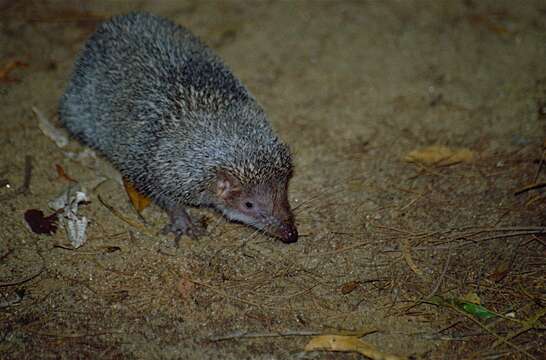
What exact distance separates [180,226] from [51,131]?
2.26 m

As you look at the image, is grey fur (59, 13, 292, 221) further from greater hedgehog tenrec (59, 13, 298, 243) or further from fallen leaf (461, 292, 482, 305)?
fallen leaf (461, 292, 482, 305)

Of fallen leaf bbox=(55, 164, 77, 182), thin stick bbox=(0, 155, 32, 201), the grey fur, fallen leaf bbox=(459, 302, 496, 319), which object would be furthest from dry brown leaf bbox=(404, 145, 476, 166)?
thin stick bbox=(0, 155, 32, 201)

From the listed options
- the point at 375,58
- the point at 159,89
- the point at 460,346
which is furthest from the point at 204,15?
the point at 460,346

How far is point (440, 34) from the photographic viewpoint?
847 cm

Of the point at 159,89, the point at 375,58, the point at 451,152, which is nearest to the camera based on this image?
the point at 159,89

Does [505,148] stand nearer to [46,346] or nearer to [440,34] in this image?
[440,34]

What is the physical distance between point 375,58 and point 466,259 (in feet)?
11.8

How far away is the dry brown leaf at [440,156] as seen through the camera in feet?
21.2

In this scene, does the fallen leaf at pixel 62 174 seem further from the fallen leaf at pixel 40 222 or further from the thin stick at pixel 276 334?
the thin stick at pixel 276 334

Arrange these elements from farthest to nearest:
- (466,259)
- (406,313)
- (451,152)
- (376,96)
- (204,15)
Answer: (204,15) < (376,96) < (451,152) < (466,259) < (406,313)

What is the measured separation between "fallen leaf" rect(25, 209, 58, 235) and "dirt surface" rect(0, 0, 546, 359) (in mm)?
90

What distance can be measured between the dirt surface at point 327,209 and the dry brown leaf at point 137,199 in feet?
0.27

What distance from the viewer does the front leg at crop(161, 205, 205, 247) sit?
568 cm

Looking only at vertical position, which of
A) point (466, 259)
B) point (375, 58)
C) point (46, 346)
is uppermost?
point (375, 58)
